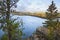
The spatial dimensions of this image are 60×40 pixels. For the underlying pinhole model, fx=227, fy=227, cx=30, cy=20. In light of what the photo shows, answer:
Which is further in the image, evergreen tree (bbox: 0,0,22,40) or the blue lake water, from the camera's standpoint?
the blue lake water

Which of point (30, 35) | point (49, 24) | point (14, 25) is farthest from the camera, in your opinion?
point (30, 35)

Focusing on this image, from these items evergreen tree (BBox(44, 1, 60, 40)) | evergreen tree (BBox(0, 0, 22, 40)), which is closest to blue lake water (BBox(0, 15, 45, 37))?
evergreen tree (BBox(44, 1, 60, 40))

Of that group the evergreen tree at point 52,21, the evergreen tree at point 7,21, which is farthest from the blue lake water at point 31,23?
the evergreen tree at point 7,21

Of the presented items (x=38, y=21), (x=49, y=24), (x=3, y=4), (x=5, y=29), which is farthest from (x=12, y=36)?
(x=38, y=21)

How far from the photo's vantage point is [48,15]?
1650cm

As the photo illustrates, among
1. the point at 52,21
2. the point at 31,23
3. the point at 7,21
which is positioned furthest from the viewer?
the point at 31,23

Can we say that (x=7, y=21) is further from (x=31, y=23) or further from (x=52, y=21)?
(x=31, y=23)

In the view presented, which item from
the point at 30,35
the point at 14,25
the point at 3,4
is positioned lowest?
the point at 30,35

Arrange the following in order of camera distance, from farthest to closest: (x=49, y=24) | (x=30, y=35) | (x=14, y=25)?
1. (x=30, y=35)
2. (x=49, y=24)
3. (x=14, y=25)

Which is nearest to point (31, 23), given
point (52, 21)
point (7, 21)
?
point (52, 21)

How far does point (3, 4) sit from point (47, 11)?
652cm

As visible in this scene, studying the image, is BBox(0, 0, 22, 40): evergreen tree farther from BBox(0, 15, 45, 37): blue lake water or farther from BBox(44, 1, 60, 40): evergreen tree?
BBox(0, 15, 45, 37): blue lake water

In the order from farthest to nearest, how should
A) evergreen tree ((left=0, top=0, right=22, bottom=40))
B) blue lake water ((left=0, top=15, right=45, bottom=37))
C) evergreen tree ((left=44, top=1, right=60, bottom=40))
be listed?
blue lake water ((left=0, top=15, right=45, bottom=37)) → evergreen tree ((left=44, top=1, right=60, bottom=40)) → evergreen tree ((left=0, top=0, right=22, bottom=40))

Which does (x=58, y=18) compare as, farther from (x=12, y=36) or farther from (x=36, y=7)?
(x=12, y=36)
